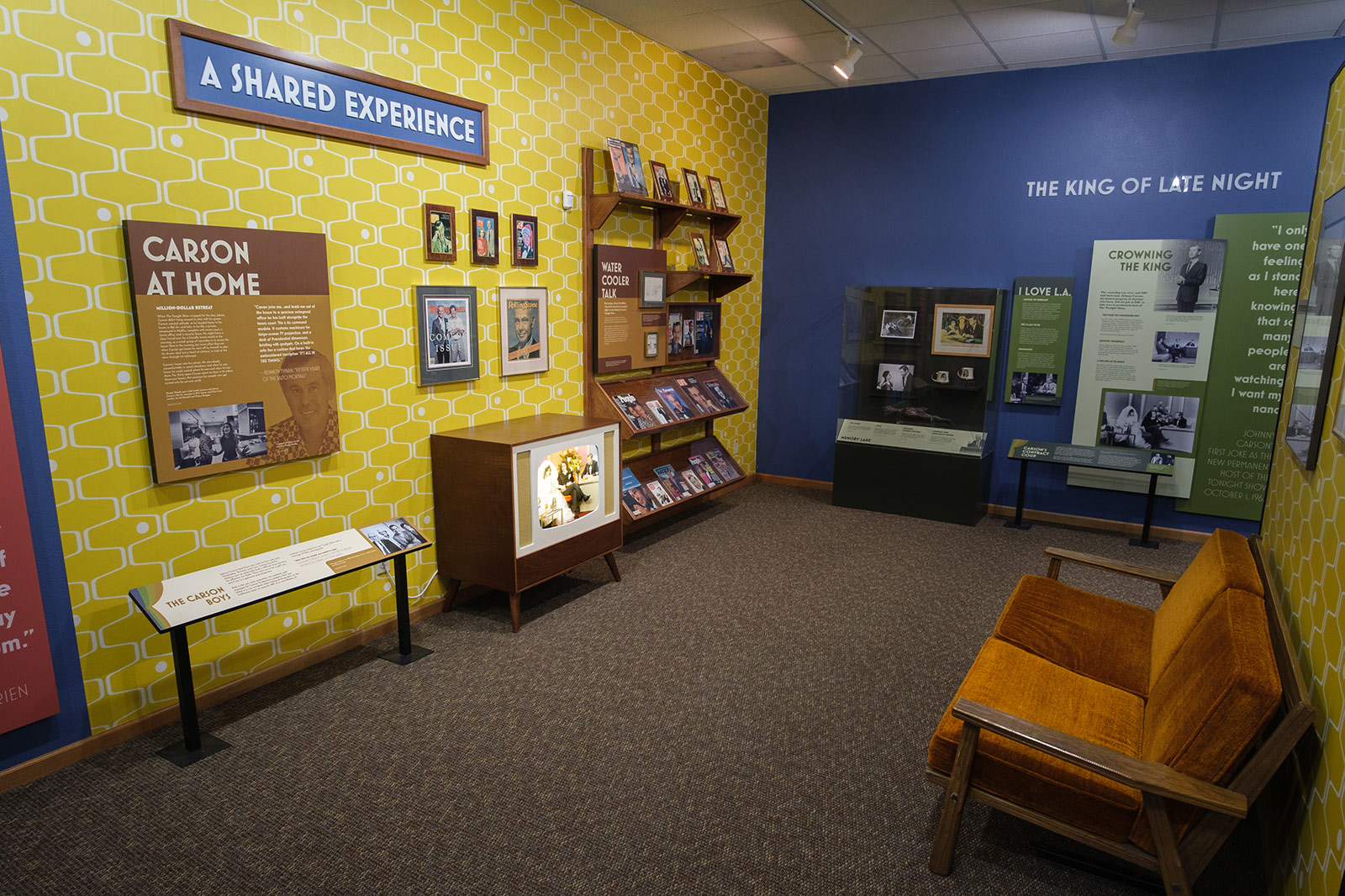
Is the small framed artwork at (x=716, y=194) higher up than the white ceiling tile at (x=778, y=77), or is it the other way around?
the white ceiling tile at (x=778, y=77)

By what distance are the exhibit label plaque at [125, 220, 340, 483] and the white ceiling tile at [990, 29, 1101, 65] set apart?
182 inches

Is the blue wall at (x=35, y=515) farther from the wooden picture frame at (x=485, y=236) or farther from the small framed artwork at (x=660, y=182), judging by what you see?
the small framed artwork at (x=660, y=182)

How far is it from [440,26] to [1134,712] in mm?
4230

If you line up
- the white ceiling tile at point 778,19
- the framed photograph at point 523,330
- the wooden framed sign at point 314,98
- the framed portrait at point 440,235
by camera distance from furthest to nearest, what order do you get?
1. the white ceiling tile at point 778,19
2. the framed photograph at point 523,330
3. the framed portrait at point 440,235
4. the wooden framed sign at point 314,98

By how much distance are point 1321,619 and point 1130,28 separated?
12.4ft

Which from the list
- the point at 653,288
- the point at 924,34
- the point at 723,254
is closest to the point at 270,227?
the point at 653,288

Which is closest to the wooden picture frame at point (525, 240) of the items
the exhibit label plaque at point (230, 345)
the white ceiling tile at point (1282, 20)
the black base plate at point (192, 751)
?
the exhibit label plaque at point (230, 345)

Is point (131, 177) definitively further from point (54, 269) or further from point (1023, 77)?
point (1023, 77)

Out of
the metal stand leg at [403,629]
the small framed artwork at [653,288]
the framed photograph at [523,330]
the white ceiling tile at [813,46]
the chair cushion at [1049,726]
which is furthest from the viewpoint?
the small framed artwork at [653,288]

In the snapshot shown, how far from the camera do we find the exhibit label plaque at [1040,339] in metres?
5.91

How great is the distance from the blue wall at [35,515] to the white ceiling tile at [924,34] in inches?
184

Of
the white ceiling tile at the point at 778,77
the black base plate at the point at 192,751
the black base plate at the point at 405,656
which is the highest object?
the white ceiling tile at the point at 778,77

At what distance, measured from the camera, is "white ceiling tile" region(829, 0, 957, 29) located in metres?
4.54

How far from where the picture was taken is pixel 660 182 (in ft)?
17.5
